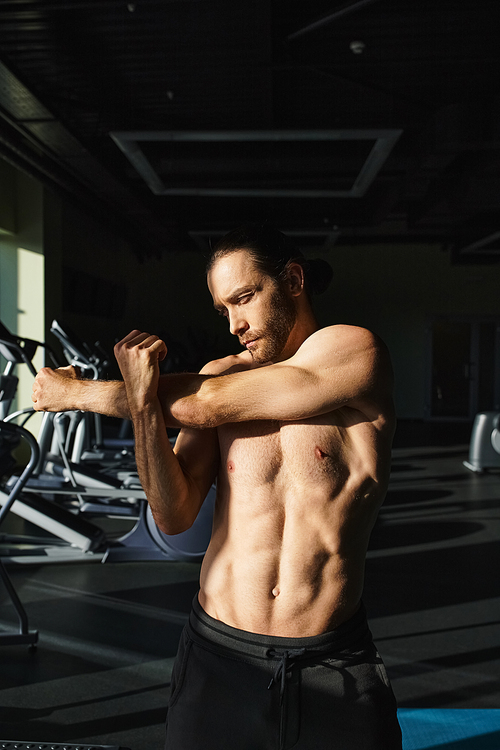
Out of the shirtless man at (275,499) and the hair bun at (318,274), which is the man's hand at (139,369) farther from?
the hair bun at (318,274)

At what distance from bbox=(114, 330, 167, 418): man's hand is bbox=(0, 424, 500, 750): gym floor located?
1566 millimetres

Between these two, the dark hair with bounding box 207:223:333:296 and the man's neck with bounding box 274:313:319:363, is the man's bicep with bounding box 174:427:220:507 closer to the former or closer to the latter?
the man's neck with bounding box 274:313:319:363

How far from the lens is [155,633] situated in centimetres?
286

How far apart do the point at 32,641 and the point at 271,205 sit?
22.1 feet

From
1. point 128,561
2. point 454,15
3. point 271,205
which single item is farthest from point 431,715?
point 271,205

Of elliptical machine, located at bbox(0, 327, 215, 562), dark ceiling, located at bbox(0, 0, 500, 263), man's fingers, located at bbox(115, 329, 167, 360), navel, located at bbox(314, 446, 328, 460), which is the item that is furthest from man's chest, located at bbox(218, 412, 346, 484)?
dark ceiling, located at bbox(0, 0, 500, 263)

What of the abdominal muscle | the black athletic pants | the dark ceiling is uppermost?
the dark ceiling

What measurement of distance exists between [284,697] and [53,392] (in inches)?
25.9

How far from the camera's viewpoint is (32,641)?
2678 millimetres

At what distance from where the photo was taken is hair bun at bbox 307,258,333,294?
1.20m

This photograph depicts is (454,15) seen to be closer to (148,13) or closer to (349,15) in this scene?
(349,15)

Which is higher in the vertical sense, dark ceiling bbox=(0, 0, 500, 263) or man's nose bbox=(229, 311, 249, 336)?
dark ceiling bbox=(0, 0, 500, 263)

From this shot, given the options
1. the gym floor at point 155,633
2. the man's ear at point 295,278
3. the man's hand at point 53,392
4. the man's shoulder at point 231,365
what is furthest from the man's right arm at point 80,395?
the gym floor at point 155,633

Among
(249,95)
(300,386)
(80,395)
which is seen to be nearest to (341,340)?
(300,386)
